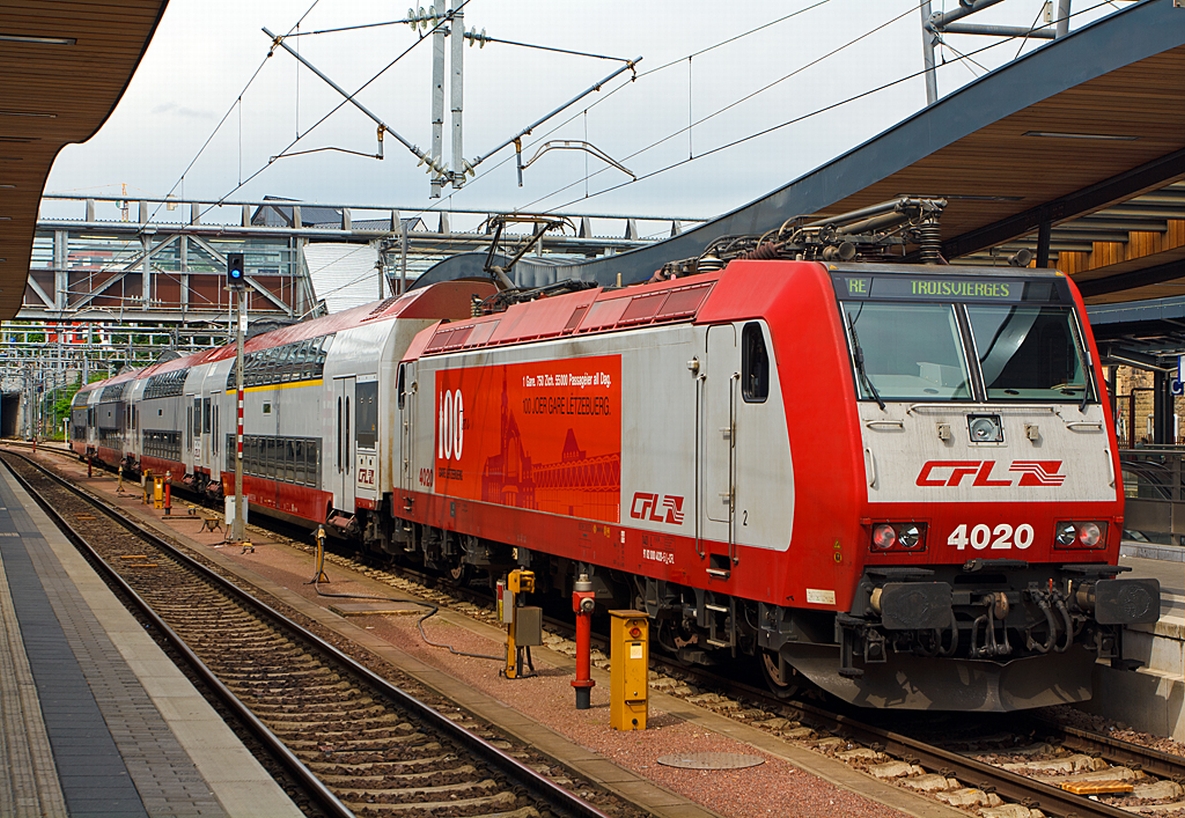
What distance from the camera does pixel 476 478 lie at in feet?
52.4

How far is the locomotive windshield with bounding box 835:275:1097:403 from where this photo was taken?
380 inches

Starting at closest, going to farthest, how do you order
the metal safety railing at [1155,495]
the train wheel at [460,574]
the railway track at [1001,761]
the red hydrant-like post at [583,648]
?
the railway track at [1001,761], the red hydrant-like post at [583,648], the metal safety railing at [1155,495], the train wheel at [460,574]

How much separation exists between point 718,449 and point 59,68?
577 centimetres

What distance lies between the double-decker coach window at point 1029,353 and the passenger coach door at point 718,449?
1.87m

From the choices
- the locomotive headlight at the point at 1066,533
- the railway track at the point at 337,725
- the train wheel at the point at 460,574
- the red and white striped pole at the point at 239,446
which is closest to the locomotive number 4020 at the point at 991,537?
the locomotive headlight at the point at 1066,533

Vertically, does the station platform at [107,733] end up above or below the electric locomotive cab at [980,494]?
below

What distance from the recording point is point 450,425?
16.9 m

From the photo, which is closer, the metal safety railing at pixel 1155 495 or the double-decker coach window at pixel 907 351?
the double-decker coach window at pixel 907 351

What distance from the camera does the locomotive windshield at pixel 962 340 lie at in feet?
31.6

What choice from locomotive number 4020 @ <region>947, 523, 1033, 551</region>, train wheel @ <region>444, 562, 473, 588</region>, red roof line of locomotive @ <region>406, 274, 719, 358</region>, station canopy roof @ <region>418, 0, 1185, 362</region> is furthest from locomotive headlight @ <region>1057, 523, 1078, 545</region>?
train wheel @ <region>444, 562, 473, 588</region>

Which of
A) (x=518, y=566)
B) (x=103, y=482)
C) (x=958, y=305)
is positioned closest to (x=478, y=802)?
(x=958, y=305)

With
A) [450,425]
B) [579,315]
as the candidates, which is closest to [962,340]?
[579,315]

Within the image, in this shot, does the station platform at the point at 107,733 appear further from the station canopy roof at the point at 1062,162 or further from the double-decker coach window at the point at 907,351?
the station canopy roof at the point at 1062,162

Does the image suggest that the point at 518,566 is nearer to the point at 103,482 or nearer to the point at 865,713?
the point at 865,713
